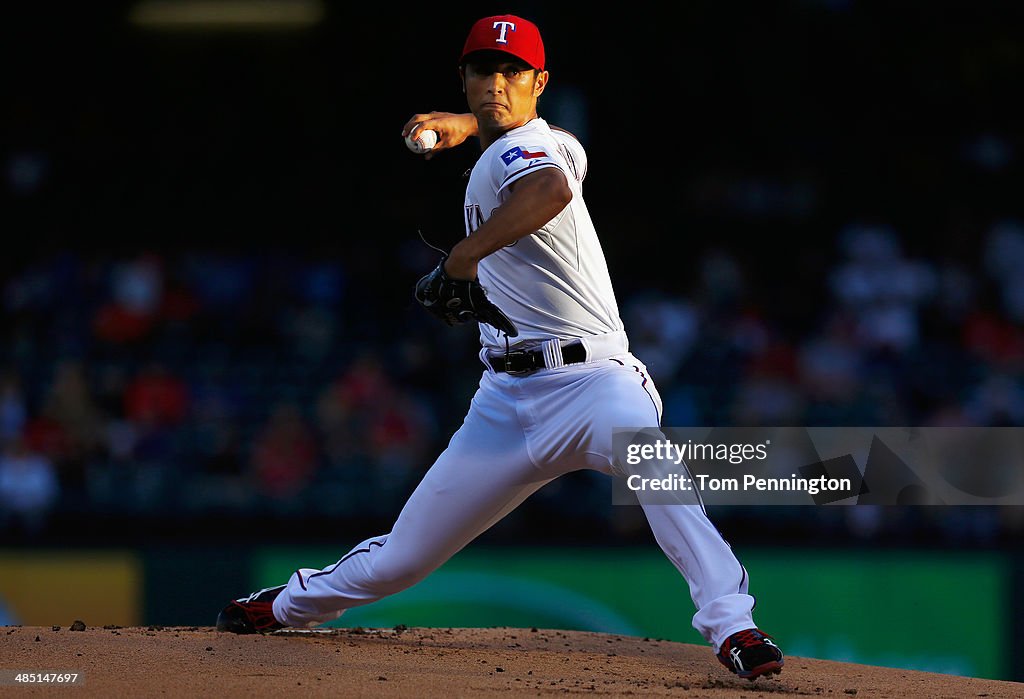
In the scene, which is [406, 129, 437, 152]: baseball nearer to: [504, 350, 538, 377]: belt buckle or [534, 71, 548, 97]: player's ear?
[534, 71, 548, 97]: player's ear

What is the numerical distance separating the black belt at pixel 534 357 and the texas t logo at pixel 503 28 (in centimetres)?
94

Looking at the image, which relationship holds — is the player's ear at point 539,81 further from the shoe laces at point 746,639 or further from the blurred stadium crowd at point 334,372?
the blurred stadium crowd at point 334,372

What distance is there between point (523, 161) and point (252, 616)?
192 centimetres

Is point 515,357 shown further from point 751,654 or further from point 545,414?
point 751,654

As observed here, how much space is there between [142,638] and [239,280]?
20.6ft

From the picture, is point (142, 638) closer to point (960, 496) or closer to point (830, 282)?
point (960, 496)

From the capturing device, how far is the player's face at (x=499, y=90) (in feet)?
13.6

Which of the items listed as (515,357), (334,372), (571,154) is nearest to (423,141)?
(571,154)

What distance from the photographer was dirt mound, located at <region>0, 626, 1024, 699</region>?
384cm

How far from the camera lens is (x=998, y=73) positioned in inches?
503

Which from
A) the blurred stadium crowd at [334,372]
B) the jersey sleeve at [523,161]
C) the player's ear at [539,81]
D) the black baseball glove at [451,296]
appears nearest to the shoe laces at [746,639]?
the black baseball glove at [451,296]

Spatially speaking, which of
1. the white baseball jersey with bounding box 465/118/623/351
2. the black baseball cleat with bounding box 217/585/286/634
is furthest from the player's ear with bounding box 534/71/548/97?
the black baseball cleat with bounding box 217/585/286/634

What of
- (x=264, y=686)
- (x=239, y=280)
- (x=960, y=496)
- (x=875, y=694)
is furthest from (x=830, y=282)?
(x=264, y=686)

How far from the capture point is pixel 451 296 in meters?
3.72
